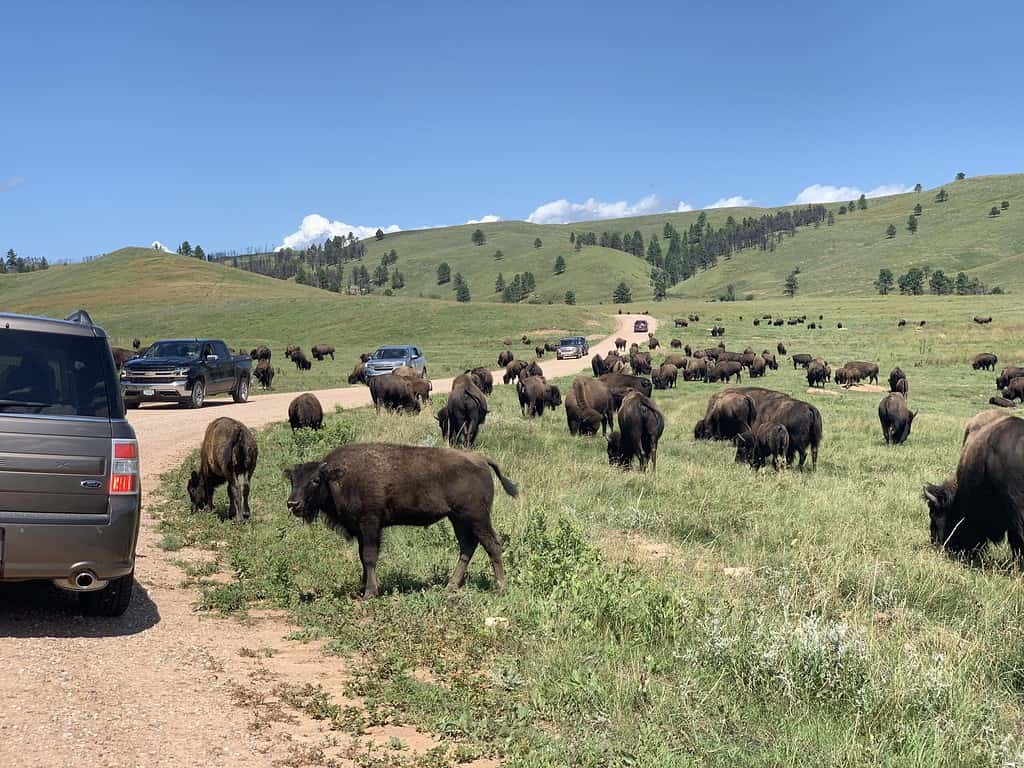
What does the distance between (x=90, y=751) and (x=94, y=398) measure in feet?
9.64

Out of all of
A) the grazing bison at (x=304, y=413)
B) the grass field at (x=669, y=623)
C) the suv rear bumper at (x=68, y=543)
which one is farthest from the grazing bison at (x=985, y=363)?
the suv rear bumper at (x=68, y=543)

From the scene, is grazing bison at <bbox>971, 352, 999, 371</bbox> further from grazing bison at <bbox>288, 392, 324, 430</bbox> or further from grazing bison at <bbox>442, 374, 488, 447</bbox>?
grazing bison at <bbox>288, 392, 324, 430</bbox>

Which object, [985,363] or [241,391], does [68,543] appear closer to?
[241,391]

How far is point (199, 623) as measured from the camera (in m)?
7.00

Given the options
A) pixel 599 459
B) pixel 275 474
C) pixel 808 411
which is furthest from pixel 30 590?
pixel 808 411

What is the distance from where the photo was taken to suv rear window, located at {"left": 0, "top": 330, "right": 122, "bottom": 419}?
6340 mm

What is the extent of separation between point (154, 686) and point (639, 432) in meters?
12.2

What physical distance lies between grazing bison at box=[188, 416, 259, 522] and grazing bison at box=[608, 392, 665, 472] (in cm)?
788

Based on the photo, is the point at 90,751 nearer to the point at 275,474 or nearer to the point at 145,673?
the point at 145,673

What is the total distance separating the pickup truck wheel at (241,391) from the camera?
2744 centimetres

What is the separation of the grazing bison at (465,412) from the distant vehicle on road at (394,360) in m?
14.0

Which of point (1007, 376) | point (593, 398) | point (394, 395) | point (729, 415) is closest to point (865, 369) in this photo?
point (1007, 376)

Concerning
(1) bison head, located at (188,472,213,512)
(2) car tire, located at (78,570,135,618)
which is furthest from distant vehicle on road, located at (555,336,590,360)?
(2) car tire, located at (78,570,135,618)

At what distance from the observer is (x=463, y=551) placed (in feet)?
27.2
